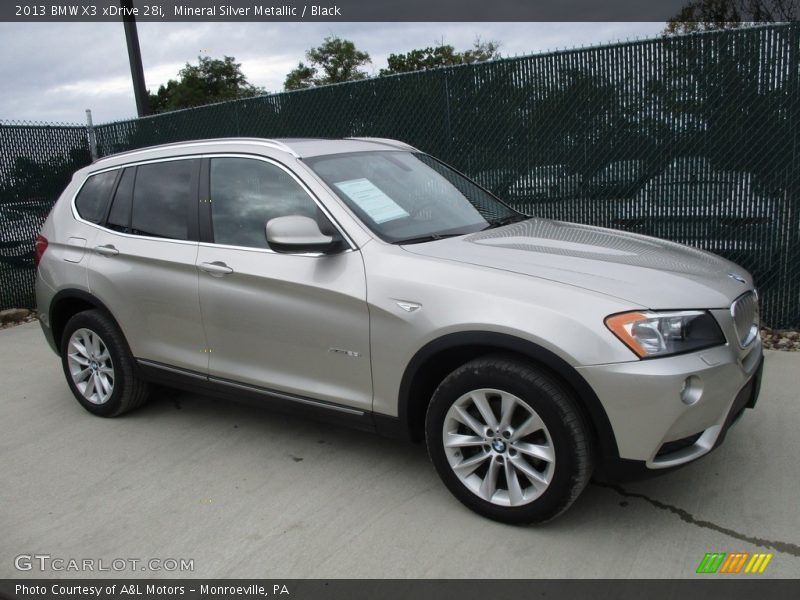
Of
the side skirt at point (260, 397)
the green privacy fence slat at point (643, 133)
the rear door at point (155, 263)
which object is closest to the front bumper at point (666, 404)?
the side skirt at point (260, 397)

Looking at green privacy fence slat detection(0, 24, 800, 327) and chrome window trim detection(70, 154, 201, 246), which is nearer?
chrome window trim detection(70, 154, 201, 246)

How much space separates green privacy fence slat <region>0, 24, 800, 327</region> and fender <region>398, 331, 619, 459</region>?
3.78m

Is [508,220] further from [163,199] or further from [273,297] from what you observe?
[163,199]

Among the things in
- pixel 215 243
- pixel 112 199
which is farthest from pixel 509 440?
pixel 112 199

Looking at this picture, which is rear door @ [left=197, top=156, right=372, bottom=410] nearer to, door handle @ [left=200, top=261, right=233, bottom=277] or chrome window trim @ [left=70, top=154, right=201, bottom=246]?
door handle @ [left=200, top=261, right=233, bottom=277]

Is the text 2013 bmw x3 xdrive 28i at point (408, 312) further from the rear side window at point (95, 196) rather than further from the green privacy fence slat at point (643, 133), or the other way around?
the green privacy fence slat at point (643, 133)

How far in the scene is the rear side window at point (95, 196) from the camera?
15.5 feet

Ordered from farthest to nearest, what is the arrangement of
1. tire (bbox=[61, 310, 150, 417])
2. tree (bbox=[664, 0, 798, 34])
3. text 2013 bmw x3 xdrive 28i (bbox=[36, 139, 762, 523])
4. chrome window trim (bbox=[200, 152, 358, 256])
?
1. tree (bbox=[664, 0, 798, 34])
2. tire (bbox=[61, 310, 150, 417])
3. chrome window trim (bbox=[200, 152, 358, 256])
4. text 2013 bmw x3 xdrive 28i (bbox=[36, 139, 762, 523])

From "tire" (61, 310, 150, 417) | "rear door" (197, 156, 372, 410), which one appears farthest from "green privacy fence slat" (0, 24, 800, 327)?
"tire" (61, 310, 150, 417)

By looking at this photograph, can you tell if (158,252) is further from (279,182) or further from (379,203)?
(379,203)

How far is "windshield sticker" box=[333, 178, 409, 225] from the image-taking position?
368 cm

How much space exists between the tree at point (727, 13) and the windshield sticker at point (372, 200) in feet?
61.3
